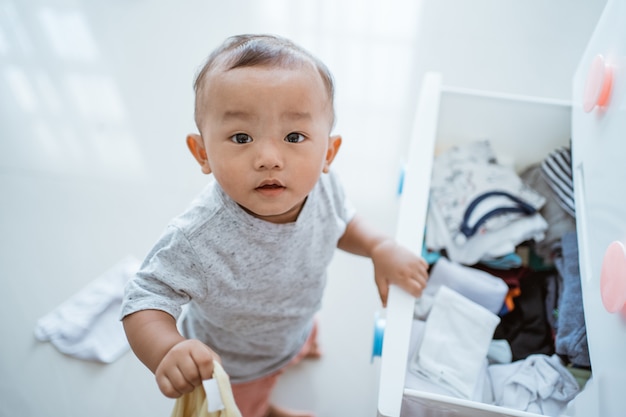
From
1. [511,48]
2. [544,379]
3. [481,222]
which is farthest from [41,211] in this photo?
[511,48]

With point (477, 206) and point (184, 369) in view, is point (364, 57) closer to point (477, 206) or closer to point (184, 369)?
point (477, 206)

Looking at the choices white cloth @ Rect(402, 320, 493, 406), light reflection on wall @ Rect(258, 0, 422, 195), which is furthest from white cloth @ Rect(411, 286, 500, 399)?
light reflection on wall @ Rect(258, 0, 422, 195)

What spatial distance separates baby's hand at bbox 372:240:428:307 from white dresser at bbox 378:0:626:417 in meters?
0.01

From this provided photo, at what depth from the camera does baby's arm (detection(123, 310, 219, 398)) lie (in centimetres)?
46

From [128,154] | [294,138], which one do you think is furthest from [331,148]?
[128,154]

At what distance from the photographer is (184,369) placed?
46cm

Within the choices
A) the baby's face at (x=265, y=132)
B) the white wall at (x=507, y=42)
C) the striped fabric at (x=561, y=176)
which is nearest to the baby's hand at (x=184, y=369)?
the baby's face at (x=265, y=132)

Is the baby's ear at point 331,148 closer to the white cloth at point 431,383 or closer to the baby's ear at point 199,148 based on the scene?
the baby's ear at point 199,148

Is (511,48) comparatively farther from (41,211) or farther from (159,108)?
(41,211)

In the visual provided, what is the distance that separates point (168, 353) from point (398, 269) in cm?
31

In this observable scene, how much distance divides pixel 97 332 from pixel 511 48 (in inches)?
55.7

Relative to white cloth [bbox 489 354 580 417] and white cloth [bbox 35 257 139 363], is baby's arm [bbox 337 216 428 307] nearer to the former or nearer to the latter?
white cloth [bbox 489 354 580 417]

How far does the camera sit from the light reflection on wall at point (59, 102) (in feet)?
4.23

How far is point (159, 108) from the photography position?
1393mm
